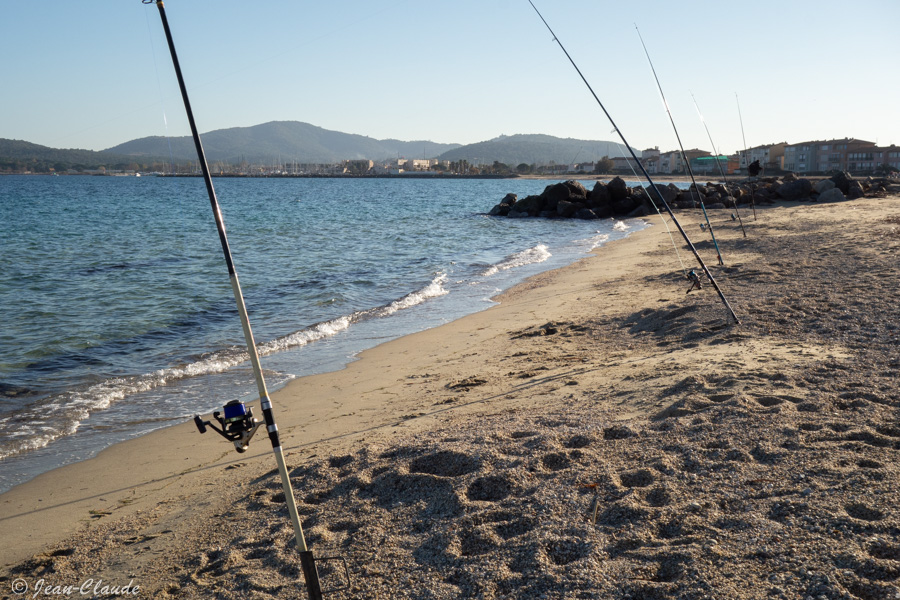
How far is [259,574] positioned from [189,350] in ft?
22.7

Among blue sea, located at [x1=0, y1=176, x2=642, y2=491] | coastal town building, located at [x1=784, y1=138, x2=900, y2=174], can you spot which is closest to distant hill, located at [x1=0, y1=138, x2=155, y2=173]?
blue sea, located at [x1=0, y1=176, x2=642, y2=491]

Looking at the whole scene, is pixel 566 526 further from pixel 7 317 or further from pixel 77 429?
pixel 7 317

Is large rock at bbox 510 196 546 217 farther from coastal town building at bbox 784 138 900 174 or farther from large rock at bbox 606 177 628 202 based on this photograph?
coastal town building at bbox 784 138 900 174

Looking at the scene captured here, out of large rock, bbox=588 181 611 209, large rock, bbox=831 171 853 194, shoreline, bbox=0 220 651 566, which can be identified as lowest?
large rock, bbox=588 181 611 209

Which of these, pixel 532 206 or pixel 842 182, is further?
A: pixel 532 206

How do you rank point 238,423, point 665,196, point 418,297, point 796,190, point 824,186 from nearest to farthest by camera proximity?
1. point 238,423
2. point 418,297
3. point 824,186
4. point 796,190
5. point 665,196

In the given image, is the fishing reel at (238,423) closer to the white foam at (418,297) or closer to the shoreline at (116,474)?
the shoreline at (116,474)

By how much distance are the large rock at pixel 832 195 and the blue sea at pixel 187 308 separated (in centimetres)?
930

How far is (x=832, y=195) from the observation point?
29297mm

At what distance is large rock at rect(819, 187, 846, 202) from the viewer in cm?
2888

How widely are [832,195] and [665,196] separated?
8602 millimetres

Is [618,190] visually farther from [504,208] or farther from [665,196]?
[504,208]

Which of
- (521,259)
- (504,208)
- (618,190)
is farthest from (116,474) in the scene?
(504,208)

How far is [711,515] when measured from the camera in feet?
10.6
